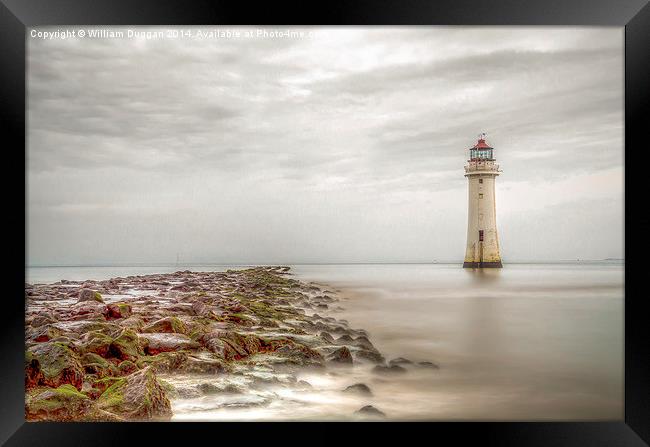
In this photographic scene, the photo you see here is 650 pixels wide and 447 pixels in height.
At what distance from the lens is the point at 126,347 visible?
3334 mm

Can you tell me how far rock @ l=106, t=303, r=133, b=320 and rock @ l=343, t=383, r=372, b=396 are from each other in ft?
5.40

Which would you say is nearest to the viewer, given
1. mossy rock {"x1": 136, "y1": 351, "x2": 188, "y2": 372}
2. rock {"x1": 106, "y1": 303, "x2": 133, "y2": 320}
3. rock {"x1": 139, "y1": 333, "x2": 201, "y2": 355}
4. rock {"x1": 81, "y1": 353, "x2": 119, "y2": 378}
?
rock {"x1": 81, "y1": 353, "x2": 119, "y2": 378}

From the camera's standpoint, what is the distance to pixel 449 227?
12.4ft

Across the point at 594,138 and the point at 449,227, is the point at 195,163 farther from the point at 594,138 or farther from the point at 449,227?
the point at 594,138

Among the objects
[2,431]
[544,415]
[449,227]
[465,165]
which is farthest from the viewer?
[449,227]

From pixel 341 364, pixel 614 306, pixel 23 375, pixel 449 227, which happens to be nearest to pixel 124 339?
pixel 23 375

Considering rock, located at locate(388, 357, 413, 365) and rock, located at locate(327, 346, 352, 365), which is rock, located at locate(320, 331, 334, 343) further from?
rock, located at locate(388, 357, 413, 365)

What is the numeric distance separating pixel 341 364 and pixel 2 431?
2.11 m

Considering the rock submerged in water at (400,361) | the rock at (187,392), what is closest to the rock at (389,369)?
the rock submerged in water at (400,361)

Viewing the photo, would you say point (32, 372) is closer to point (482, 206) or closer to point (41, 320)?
point (41, 320)

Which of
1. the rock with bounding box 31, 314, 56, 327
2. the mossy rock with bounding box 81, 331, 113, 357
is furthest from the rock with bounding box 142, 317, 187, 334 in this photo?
the rock with bounding box 31, 314, 56, 327

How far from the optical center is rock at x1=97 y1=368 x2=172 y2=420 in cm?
306

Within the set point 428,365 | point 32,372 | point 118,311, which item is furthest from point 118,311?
point 428,365

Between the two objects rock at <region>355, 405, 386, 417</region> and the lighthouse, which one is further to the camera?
the lighthouse
